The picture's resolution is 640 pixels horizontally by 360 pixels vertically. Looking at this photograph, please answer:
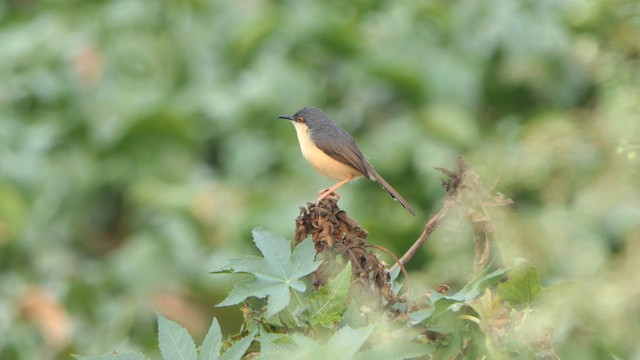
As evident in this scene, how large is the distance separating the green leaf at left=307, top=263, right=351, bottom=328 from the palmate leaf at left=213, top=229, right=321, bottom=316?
3cm

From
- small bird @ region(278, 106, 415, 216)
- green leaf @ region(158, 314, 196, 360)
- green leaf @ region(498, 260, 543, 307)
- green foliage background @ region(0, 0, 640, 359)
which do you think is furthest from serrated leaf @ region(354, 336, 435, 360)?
green foliage background @ region(0, 0, 640, 359)

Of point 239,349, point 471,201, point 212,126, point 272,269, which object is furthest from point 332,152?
point 212,126

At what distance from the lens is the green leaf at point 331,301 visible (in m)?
1.75

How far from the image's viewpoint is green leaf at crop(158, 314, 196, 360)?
5.77 feet

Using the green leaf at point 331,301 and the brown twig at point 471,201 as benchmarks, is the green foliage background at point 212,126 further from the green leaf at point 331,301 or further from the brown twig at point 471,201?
the green leaf at point 331,301

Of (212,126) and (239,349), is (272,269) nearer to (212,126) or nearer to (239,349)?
(239,349)

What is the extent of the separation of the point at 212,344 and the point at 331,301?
0.18m

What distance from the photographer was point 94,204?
7.95 meters

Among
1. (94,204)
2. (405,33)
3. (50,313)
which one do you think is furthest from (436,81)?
(50,313)

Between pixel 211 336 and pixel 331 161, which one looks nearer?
pixel 211 336

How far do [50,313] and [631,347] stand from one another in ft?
15.8

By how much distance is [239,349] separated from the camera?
1706 mm

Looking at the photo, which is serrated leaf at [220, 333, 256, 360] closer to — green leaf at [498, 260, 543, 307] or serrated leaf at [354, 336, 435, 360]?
serrated leaf at [354, 336, 435, 360]

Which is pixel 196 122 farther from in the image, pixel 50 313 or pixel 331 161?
pixel 331 161
